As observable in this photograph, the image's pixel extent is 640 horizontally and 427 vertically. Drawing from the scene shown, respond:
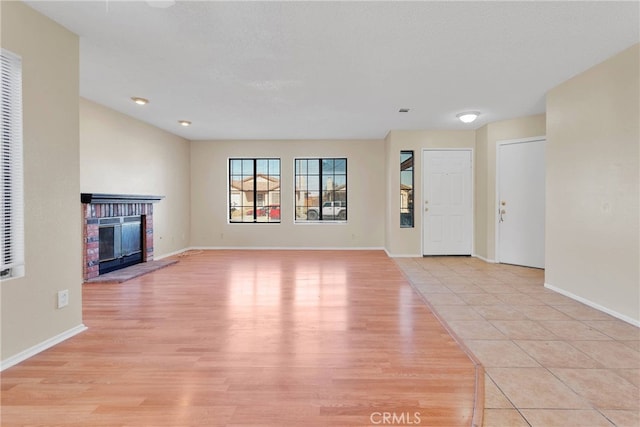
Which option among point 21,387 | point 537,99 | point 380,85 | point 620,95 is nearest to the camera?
point 21,387

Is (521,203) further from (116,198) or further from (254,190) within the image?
(116,198)

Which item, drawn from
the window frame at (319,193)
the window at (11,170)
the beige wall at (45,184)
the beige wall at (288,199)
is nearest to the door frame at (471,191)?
the beige wall at (288,199)

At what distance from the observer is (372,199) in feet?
24.0

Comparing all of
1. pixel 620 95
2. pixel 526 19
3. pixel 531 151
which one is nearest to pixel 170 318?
pixel 526 19

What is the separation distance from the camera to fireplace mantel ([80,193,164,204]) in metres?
4.21

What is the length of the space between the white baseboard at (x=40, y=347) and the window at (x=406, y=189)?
17.7 feet

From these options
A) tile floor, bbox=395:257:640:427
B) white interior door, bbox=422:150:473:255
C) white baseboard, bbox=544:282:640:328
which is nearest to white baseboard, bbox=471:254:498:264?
white interior door, bbox=422:150:473:255

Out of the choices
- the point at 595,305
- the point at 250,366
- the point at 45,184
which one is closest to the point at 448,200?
the point at 595,305

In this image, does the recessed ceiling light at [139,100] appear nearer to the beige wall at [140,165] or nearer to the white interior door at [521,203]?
the beige wall at [140,165]

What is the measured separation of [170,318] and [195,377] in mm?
1221

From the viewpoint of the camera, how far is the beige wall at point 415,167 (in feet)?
20.6

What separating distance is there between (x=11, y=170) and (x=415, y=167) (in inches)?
230

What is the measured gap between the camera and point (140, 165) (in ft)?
18.4

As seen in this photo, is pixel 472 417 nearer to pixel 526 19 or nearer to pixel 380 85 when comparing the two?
pixel 526 19
